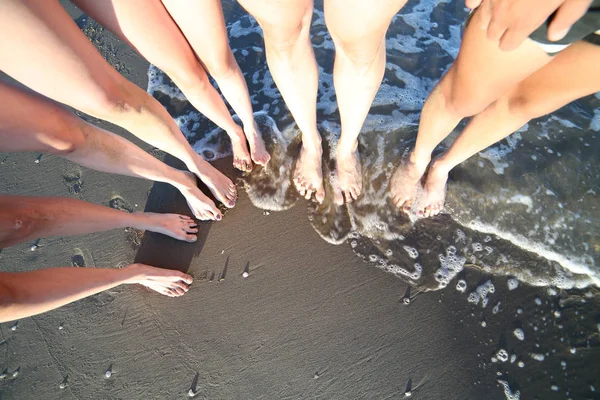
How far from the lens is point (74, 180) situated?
227cm

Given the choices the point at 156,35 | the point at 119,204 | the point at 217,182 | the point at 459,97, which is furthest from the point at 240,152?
the point at 459,97

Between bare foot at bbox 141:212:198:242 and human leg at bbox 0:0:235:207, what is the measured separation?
65cm

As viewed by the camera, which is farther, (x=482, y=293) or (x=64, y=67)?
(x=482, y=293)

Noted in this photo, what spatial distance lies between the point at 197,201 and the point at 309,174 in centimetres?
69

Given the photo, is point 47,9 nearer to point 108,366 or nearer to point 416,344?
point 108,366

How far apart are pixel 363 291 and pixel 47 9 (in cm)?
175

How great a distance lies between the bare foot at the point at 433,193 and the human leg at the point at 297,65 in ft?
2.05

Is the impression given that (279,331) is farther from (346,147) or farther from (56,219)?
(56,219)

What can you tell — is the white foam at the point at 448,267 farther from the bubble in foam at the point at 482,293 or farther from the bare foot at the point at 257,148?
the bare foot at the point at 257,148

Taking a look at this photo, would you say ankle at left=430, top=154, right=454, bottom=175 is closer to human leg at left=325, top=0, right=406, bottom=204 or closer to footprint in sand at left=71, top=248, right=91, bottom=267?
human leg at left=325, top=0, right=406, bottom=204

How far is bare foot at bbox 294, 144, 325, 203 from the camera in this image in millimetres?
2049

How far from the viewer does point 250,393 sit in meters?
1.73

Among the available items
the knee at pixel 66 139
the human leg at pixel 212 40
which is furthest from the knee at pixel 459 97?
the knee at pixel 66 139

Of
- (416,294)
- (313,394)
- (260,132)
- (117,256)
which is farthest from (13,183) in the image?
(416,294)
